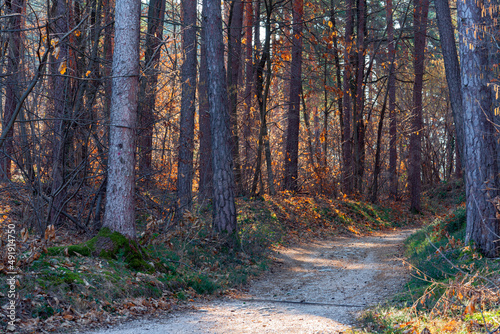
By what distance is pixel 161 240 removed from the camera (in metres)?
8.55

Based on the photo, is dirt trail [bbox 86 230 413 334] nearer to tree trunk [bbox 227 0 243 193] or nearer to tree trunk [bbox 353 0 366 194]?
tree trunk [bbox 227 0 243 193]

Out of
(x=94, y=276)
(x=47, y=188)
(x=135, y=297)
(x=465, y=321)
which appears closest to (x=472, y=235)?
(x=465, y=321)

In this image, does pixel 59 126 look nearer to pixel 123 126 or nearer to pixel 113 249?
pixel 123 126

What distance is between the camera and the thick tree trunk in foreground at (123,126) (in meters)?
7.00

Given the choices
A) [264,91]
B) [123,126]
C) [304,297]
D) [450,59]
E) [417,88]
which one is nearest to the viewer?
[123,126]

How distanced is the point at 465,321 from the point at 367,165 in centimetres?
2638

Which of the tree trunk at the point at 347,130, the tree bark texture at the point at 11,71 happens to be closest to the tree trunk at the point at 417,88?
the tree trunk at the point at 347,130

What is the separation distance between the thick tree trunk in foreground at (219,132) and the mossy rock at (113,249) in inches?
114

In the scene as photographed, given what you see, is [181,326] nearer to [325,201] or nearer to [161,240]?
[161,240]

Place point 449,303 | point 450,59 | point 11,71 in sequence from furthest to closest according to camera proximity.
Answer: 1. point 450,59
2. point 11,71
3. point 449,303

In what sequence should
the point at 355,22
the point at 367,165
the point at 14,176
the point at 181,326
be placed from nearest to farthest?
the point at 181,326 < the point at 14,176 < the point at 355,22 < the point at 367,165

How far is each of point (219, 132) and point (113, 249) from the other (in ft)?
13.1

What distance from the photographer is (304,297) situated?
24.1 ft

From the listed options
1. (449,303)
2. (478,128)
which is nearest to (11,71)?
(449,303)
